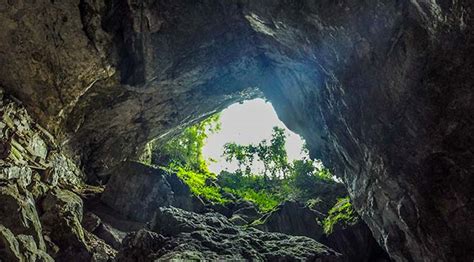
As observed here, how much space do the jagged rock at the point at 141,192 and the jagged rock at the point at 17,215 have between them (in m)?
6.19

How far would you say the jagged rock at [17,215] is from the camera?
959cm

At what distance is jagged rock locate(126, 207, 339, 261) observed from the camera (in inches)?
324

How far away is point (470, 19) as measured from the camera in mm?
6234

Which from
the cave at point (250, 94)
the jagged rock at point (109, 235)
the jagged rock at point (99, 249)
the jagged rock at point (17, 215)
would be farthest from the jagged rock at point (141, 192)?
the jagged rock at point (17, 215)

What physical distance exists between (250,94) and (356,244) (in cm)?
898

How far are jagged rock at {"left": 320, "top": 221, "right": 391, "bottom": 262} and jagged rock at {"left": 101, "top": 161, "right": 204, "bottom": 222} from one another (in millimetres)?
7047

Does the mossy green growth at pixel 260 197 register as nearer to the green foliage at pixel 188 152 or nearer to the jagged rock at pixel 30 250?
the green foliage at pixel 188 152

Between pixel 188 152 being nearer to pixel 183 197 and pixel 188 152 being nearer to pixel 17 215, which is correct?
pixel 183 197

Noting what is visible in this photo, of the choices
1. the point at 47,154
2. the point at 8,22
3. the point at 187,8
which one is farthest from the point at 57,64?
the point at 187,8

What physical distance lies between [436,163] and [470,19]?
285 cm

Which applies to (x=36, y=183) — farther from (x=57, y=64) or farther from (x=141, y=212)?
(x=141, y=212)

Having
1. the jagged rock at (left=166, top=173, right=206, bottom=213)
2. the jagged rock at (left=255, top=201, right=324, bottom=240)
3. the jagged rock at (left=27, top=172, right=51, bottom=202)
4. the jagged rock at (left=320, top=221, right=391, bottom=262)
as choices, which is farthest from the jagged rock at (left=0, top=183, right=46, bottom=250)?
the jagged rock at (left=320, top=221, right=391, bottom=262)

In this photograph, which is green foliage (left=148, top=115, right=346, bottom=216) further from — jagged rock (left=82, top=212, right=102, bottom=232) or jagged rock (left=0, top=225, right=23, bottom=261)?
jagged rock (left=0, top=225, right=23, bottom=261)

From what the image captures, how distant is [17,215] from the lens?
9742mm
